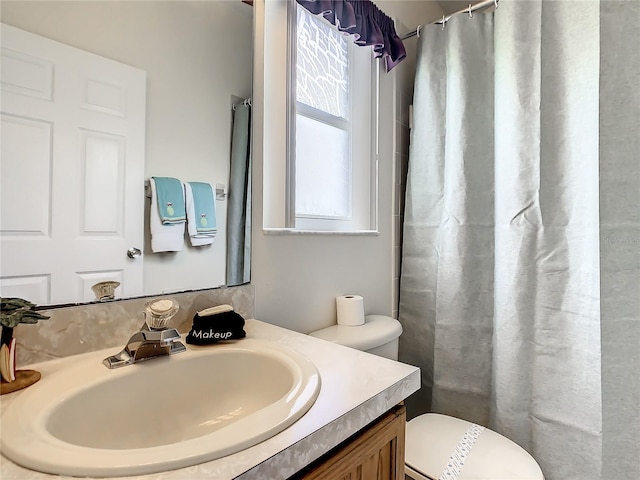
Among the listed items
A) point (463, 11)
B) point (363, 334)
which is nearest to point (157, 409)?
point (363, 334)

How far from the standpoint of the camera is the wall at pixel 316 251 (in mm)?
1027

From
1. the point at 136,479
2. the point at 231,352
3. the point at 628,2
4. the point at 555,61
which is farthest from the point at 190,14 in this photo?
the point at 628,2

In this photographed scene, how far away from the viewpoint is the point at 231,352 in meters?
0.73

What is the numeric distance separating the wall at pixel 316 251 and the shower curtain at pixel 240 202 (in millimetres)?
30

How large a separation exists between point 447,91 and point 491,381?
1.20m

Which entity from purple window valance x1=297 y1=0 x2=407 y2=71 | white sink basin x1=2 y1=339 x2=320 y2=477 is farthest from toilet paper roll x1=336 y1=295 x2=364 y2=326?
purple window valance x1=297 y1=0 x2=407 y2=71

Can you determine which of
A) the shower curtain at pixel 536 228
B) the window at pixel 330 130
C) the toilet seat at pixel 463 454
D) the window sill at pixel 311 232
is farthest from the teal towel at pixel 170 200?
the shower curtain at pixel 536 228

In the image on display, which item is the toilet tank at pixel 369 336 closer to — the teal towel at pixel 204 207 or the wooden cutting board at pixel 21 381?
the teal towel at pixel 204 207

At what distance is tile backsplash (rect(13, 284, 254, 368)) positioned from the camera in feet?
2.08

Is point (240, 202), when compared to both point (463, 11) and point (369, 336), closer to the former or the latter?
point (369, 336)

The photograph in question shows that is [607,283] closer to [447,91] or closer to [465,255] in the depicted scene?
[465,255]

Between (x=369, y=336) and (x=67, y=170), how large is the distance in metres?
0.94

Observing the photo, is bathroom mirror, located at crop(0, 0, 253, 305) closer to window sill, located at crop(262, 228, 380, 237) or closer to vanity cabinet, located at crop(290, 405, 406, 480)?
window sill, located at crop(262, 228, 380, 237)

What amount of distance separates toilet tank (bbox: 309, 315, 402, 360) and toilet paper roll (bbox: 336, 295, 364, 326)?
0.7 inches
